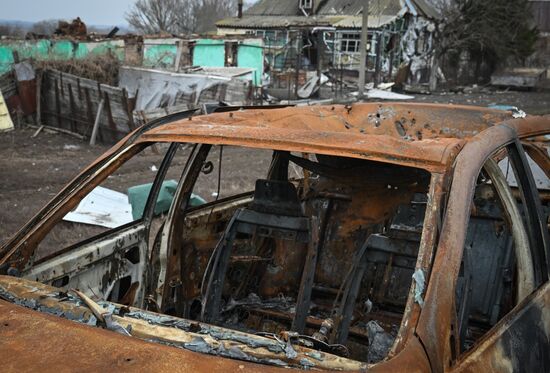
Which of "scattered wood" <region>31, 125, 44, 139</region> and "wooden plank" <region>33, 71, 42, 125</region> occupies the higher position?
"wooden plank" <region>33, 71, 42, 125</region>

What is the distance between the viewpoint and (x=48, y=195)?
27.4 feet

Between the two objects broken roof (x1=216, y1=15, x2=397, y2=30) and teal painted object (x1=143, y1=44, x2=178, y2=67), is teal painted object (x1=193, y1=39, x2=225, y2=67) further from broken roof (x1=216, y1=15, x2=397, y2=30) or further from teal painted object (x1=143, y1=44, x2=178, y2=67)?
broken roof (x1=216, y1=15, x2=397, y2=30)

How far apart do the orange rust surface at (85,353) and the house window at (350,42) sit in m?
29.3

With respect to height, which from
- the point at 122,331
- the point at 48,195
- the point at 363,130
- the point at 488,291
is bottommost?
the point at 48,195

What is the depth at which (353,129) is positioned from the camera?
144 inches

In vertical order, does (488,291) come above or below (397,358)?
below

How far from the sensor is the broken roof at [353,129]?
2.08 m

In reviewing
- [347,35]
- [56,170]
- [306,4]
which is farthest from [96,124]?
[306,4]

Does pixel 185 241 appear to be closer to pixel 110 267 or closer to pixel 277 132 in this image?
pixel 110 267

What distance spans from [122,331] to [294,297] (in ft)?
5.81

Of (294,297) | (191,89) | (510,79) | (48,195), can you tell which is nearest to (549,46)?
(510,79)

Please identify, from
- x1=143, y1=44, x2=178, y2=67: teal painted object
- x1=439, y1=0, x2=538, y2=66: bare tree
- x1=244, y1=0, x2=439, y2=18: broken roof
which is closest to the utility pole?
x1=143, y1=44, x2=178, y2=67: teal painted object

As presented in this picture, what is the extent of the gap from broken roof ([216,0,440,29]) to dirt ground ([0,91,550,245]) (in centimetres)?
1872

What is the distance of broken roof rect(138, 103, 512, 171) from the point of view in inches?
82.0
